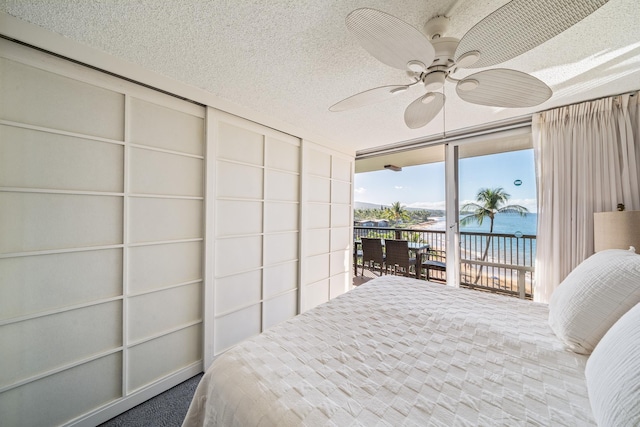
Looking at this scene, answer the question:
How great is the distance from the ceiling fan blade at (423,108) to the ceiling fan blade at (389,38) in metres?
0.32

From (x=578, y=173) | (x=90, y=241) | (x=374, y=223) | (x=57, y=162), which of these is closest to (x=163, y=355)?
(x=90, y=241)

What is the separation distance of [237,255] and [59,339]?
1127 mm

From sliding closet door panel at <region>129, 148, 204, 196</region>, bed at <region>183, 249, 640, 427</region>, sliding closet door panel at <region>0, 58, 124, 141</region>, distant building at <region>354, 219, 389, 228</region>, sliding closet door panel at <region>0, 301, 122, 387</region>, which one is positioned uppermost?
sliding closet door panel at <region>0, 58, 124, 141</region>

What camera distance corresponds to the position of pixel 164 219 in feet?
5.63

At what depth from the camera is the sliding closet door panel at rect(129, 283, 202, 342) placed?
1592mm

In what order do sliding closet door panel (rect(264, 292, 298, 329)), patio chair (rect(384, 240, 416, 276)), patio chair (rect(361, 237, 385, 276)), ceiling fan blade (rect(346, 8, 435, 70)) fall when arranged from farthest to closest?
1. patio chair (rect(361, 237, 385, 276))
2. patio chair (rect(384, 240, 416, 276))
3. sliding closet door panel (rect(264, 292, 298, 329))
4. ceiling fan blade (rect(346, 8, 435, 70))

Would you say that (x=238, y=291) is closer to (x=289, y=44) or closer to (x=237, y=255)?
(x=237, y=255)

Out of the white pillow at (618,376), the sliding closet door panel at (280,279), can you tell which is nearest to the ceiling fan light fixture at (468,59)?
the white pillow at (618,376)

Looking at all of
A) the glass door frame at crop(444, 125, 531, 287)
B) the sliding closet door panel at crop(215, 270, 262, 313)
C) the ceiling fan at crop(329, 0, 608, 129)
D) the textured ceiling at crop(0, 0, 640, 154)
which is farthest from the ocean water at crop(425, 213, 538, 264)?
the sliding closet door panel at crop(215, 270, 262, 313)

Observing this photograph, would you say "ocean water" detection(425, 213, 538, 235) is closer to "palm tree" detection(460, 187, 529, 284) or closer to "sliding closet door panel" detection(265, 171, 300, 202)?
"palm tree" detection(460, 187, 529, 284)

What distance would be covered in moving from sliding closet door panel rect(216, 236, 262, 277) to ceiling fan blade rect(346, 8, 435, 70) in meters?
1.75

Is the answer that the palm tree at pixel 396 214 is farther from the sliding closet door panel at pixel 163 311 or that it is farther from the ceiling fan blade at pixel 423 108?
the sliding closet door panel at pixel 163 311

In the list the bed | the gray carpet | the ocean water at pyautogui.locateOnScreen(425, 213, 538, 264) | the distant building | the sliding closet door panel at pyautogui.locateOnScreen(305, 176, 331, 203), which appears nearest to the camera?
the bed

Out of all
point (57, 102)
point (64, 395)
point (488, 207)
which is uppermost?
point (57, 102)
